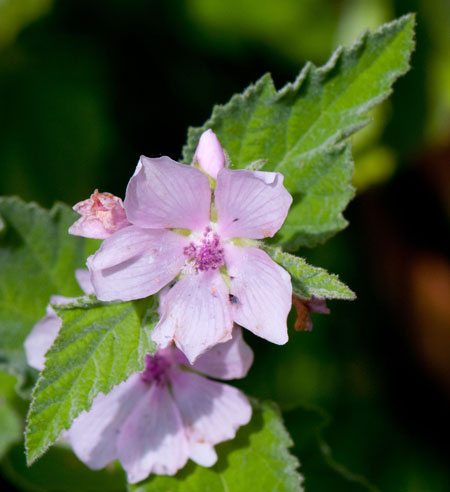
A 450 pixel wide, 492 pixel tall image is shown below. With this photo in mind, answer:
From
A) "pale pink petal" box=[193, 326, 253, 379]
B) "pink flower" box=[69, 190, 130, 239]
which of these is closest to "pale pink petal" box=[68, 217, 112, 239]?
"pink flower" box=[69, 190, 130, 239]

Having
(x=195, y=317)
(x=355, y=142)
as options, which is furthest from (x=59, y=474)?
(x=355, y=142)

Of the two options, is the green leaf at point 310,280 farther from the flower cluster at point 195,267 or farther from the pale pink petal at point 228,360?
the pale pink petal at point 228,360

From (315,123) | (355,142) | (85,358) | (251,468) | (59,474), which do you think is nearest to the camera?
(85,358)

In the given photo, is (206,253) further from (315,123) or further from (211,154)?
(315,123)

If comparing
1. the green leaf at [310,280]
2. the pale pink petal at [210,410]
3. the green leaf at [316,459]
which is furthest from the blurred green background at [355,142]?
the green leaf at [310,280]

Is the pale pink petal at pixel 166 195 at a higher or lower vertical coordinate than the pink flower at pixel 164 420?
higher
